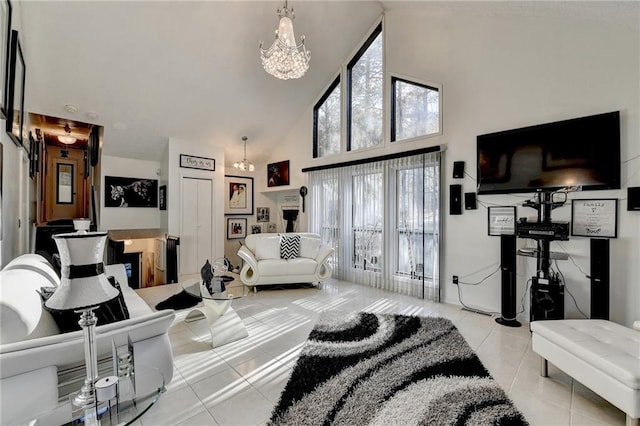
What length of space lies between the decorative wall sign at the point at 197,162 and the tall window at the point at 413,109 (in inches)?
147

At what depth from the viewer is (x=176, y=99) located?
4.56 meters

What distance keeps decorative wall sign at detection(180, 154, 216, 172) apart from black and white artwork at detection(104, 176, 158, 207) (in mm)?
941

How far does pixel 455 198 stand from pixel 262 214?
15.7ft

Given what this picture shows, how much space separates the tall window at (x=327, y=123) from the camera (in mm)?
5480

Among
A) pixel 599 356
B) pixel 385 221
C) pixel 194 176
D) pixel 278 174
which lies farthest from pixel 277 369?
pixel 278 174

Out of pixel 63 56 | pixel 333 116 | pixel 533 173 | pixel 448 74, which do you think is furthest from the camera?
pixel 333 116

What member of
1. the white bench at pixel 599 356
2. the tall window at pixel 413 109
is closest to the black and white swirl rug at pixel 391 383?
the white bench at pixel 599 356

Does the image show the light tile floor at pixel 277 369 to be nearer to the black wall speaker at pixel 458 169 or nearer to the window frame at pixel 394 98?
the black wall speaker at pixel 458 169

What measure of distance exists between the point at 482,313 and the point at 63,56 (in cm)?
615

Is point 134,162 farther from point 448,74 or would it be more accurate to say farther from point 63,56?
point 448,74

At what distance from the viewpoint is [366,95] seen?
16.4 ft

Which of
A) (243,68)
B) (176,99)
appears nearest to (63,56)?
(176,99)

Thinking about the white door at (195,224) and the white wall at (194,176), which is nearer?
the white wall at (194,176)

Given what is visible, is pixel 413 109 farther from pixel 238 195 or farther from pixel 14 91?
pixel 14 91
